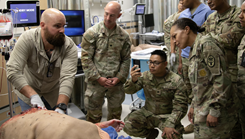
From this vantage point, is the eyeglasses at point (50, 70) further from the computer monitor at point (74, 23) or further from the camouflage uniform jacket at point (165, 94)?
the computer monitor at point (74, 23)

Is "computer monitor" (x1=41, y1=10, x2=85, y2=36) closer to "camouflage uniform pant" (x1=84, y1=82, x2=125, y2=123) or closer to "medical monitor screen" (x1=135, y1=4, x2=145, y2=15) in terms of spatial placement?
"camouflage uniform pant" (x1=84, y1=82, x2=125, y2=123)

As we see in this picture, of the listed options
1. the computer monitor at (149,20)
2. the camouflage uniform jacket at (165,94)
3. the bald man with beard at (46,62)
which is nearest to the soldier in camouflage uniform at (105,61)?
the camouflage uniform jacket at (165,94)

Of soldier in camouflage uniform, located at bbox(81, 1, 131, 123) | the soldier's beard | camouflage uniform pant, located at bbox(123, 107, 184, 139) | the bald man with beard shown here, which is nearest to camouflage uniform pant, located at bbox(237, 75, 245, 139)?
camouflage uniform pant, located at bbox(123, 107, 184, 139)

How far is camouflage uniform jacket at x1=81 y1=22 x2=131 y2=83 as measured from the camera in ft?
7.32

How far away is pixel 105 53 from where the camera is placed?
227 centimetres

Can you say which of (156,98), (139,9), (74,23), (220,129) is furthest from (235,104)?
(139,9)

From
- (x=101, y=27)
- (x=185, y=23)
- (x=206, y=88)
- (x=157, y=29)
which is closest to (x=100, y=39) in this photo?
(x=101, y=27)

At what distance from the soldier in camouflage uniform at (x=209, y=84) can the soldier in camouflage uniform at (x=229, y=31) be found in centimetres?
38

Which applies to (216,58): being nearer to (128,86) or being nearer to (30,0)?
(128,86)

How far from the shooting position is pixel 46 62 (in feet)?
5.64

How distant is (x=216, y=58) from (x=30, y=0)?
85.1 inches

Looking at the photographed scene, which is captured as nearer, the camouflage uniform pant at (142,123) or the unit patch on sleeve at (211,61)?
the unit patch on sleeve at (211,61)

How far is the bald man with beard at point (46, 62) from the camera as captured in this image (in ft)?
4.97

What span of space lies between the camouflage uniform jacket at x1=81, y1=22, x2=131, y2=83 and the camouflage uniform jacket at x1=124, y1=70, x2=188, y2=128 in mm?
275
